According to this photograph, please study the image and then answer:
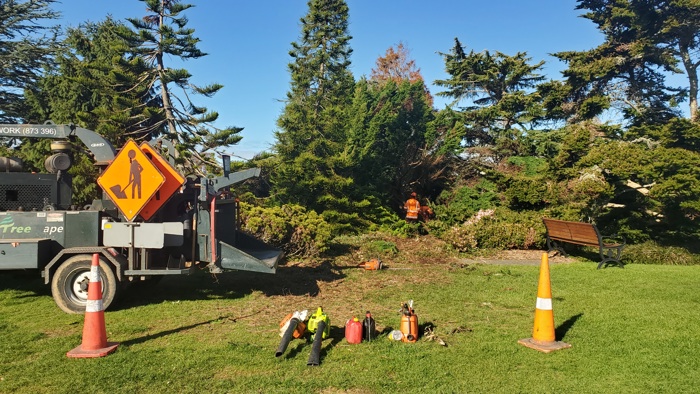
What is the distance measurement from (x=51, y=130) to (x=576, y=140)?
12951mm

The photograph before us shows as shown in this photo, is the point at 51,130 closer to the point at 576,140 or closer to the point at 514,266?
the point at 514,266

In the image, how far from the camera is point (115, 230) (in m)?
6.44

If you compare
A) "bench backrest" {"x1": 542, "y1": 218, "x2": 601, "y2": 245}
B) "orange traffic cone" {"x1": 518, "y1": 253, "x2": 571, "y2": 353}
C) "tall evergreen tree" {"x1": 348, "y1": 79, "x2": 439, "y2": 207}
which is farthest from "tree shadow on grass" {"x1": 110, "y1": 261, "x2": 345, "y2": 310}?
"tall evergreen tree" {"x1": 348, "y1": 79, "x2": 439, "y2": 207}

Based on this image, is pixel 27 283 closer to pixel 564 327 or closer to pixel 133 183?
pixel 133 183

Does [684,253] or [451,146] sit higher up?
[451,146]

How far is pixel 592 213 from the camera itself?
13266mm

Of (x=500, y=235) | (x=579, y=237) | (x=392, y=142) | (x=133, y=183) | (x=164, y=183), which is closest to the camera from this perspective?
(x=133, y=183)

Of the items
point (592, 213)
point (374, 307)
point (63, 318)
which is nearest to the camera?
point (63, 318)

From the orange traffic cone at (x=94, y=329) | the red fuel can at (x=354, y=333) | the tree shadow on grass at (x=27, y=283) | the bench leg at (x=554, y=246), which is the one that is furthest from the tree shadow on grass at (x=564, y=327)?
the tree shadow on grass at (x=27, y=283)

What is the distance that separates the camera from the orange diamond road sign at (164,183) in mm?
6535

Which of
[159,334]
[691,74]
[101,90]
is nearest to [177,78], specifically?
[101,90]

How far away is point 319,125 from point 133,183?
35.2 ft

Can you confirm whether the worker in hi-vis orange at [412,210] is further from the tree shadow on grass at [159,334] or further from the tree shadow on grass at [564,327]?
the tree shadow on grass at [159,334]

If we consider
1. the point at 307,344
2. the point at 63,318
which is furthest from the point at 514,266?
the point at 63,318
